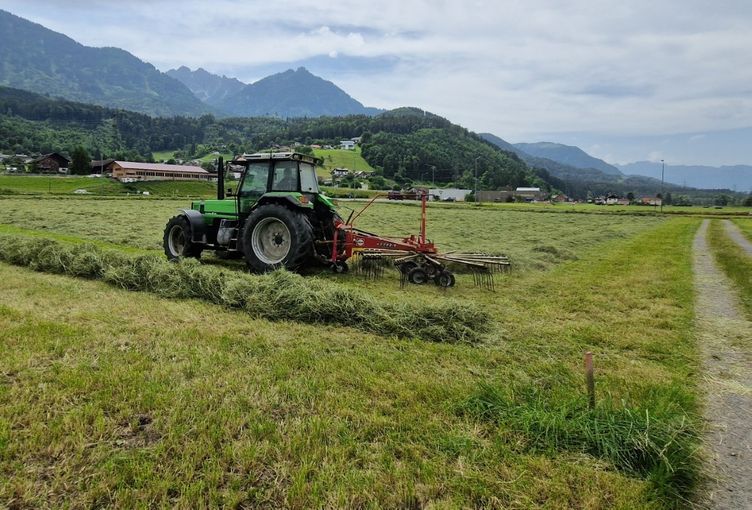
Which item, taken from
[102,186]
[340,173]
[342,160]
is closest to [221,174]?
[102,186]

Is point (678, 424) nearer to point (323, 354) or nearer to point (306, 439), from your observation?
point (306, 439)

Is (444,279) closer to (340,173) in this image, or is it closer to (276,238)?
(276,238)

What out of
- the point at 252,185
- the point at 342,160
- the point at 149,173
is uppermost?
the point at 342,160

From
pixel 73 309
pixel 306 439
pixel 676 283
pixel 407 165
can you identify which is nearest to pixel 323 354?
pixel 306 439

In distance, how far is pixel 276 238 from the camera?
950 cm

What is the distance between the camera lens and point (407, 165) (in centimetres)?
11988

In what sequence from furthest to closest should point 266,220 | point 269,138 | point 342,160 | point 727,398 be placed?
point 269,138 → point 342,160 → point 266,220 → point 727,398

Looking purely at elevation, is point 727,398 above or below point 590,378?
below

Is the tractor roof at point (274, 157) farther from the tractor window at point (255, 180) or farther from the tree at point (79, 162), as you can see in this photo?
the tree at point (79, 162)

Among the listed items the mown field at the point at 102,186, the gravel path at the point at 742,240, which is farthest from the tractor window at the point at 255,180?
the mown field at the point at 102,186

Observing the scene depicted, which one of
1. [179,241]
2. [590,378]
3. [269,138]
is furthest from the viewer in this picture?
[269,138]

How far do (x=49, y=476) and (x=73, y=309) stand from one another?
3837 mm

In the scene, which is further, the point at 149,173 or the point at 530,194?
the point at 530,194

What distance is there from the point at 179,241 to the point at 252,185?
8.17 ft
